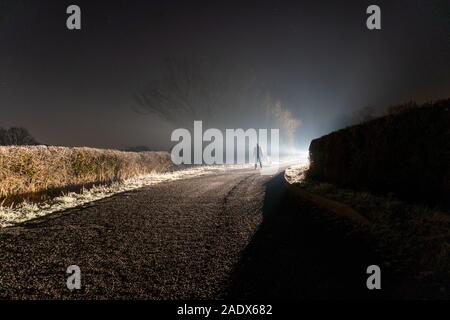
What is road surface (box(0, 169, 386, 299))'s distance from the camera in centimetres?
333

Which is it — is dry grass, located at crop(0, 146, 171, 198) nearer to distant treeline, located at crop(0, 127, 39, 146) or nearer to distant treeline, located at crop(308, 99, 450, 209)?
distant treeline, located at crop(308, 99, 450, 209)

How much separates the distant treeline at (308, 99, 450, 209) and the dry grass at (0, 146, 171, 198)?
35.1 feet

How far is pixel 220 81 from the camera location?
34000 millimetres

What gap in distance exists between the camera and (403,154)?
249 inches

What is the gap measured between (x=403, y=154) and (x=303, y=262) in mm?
3982

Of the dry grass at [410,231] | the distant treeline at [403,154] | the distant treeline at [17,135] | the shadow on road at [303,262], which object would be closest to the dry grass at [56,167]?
the shadow on road at [303,262]

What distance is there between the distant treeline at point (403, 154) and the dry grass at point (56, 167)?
35.1 ft

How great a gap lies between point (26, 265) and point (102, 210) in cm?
369

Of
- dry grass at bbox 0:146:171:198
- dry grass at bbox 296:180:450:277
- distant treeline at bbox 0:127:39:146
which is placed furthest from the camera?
distant treeline at bbox 0:127:39:146

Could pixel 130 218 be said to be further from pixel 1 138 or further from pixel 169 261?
pixel 1 138

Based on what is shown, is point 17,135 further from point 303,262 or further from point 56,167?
point 303,262

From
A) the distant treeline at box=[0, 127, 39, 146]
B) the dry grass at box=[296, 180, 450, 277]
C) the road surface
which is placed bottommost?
the road surface

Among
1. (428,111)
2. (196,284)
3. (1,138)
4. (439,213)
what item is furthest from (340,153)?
(1,138)

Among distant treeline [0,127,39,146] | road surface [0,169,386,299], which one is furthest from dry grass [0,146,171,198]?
distant treeline [0,127,39,146]
